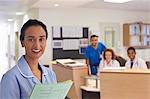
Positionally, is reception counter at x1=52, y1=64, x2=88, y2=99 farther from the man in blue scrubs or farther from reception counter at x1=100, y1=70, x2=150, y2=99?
reception counter at x1=100, y1=70, x2=150, y2=99

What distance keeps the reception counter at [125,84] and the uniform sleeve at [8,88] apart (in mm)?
1902

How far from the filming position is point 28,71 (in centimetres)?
101

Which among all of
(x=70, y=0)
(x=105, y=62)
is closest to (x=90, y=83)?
(x=105, y=62)

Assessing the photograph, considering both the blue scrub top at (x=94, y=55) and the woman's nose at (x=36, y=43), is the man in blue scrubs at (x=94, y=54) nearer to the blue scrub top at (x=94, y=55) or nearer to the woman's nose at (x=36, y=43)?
the blue scrub top at (x=94, y=55)

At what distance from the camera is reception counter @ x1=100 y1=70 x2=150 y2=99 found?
103 inches

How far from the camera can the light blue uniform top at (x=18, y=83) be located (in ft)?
3.09

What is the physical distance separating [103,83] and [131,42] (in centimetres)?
468

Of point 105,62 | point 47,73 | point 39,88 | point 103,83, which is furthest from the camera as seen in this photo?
point 105,62

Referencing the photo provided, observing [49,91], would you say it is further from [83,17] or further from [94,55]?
[83,17]

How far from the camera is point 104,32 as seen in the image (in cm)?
714

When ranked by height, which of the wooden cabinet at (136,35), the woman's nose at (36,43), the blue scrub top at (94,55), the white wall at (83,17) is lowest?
the blue scrub top at (94,55)

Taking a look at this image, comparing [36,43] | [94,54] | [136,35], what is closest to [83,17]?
[136,35]

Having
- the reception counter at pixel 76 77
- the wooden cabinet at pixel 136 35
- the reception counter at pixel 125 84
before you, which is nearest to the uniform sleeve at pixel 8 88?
the reception counter at pixel 125 84

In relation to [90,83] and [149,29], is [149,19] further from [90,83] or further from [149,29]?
[90,83]
